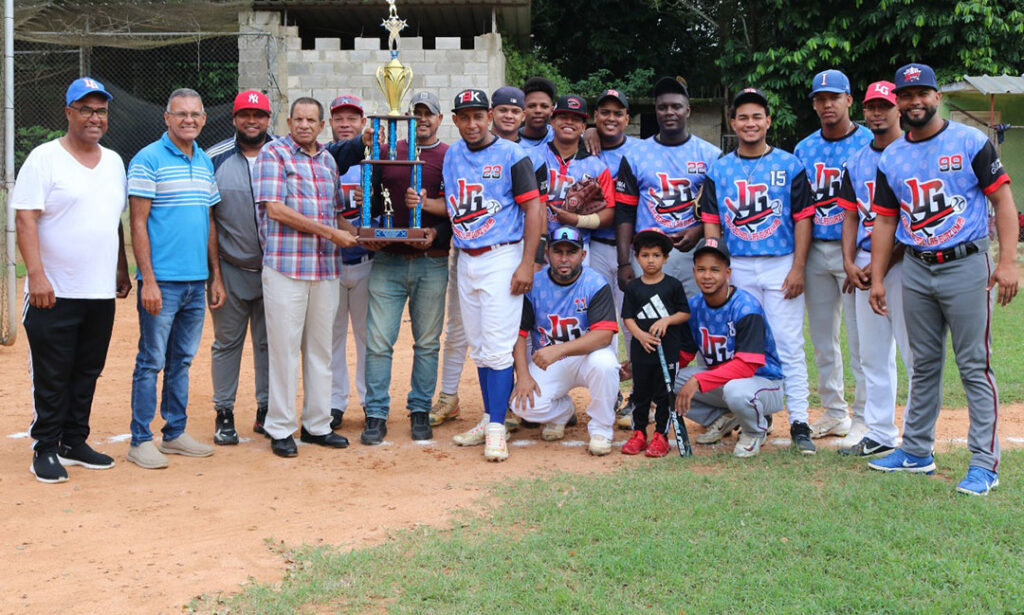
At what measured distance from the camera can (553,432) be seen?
6242mm

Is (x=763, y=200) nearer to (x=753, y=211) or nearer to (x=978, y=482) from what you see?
(x=753, y=211)

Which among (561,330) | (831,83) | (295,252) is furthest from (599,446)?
(831,83)

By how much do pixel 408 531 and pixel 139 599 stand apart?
1200 millimetres

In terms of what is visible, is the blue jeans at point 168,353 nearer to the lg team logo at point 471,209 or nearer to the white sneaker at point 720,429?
the lg team logo at point 471,209

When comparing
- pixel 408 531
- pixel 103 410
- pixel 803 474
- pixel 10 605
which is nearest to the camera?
pixel 10 605

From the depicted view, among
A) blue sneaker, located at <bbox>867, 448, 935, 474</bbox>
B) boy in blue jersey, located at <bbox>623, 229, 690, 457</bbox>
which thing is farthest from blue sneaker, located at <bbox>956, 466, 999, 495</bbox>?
boy in blue jersey, located at <bbox>623, 229, 690, 457</bbox>

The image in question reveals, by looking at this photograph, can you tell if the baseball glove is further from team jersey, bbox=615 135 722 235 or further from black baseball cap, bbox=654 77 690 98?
black baseball cap, bbox=654 77 690 98

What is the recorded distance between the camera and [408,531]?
4.42 meters

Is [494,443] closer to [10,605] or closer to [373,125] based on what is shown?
[373,125]

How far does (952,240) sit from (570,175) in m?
2.44

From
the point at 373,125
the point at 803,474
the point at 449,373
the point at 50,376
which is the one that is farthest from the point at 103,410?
the point at 803,474

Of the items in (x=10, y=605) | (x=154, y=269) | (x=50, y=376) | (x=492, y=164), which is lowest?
(x=10, y=605)

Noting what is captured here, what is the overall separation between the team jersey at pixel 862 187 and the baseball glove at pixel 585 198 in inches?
58.7

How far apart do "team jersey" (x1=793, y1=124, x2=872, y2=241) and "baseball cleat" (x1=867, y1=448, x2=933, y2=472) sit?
135 cm
